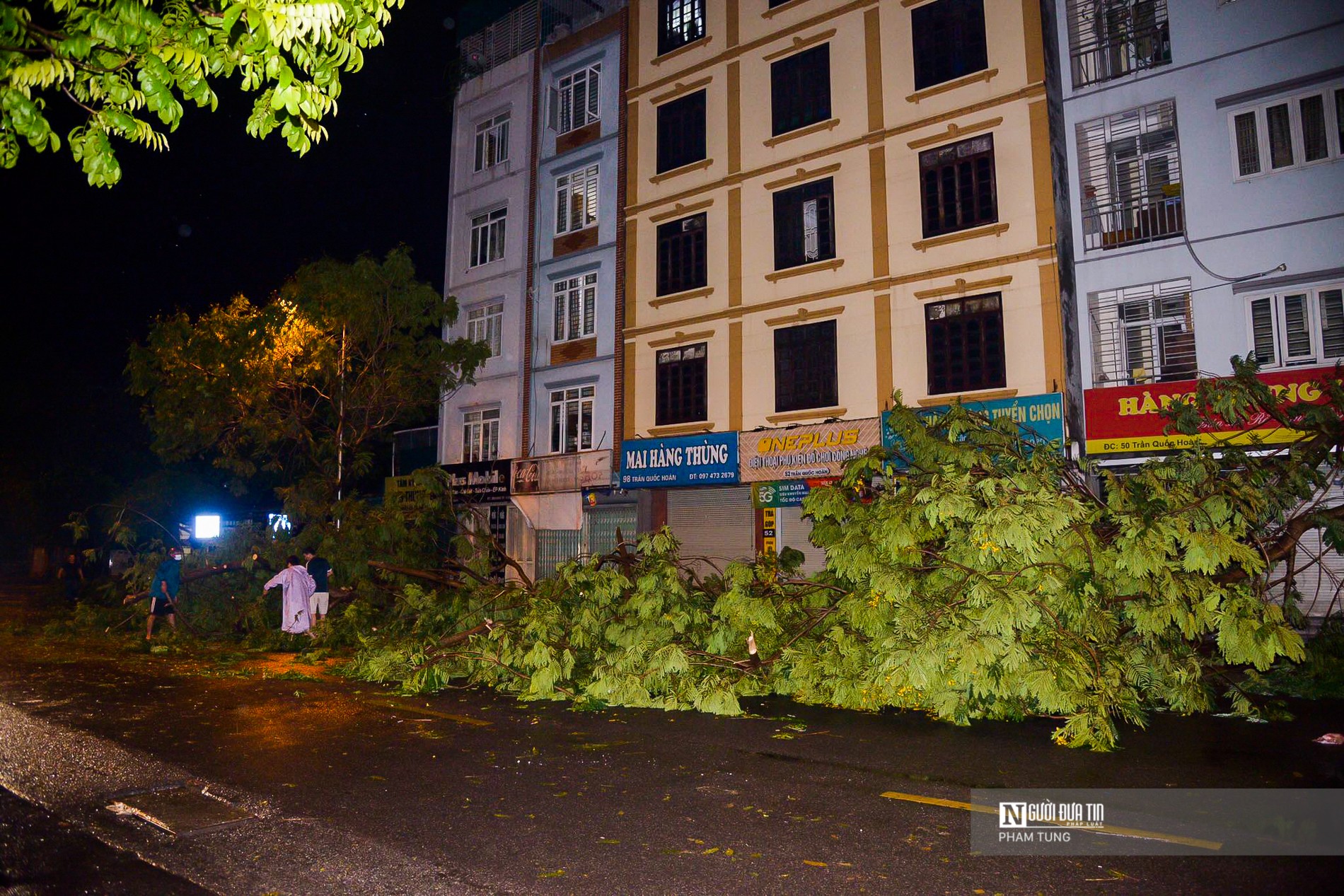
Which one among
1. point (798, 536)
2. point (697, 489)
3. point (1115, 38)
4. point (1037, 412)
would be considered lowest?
point (798, 536)

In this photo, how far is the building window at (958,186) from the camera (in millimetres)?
16969

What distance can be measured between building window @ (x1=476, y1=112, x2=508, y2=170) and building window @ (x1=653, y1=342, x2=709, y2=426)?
8.82m

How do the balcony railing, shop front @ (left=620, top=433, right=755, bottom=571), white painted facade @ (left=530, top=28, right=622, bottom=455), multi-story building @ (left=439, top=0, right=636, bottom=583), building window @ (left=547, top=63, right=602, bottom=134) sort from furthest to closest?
building window @ (left=547, top=63, right=602, bottom=134) < multi-story building @ (left=439, top=0, right=636, bottom=583) < white painted facade @ (left=530, top=28, right=622, bottom=455) < shop front @ (left=620, top=433, right=755, bottom=571) < the balcony railing

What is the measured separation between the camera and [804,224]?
19.6m

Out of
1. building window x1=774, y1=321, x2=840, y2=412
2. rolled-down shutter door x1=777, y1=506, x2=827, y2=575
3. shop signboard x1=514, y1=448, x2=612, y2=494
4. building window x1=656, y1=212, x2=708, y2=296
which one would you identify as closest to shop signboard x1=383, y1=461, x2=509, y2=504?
Result: shop signboard x1=514, y1=448, x2=612, y2=494

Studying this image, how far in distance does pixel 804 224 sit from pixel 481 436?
37.4 feet

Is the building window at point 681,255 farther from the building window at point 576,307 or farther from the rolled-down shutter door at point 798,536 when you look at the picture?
the rolled-down shutter door at point 798,536

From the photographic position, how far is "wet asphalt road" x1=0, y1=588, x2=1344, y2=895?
4629mm

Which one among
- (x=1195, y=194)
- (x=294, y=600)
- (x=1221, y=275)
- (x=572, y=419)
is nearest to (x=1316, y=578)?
(x=1221, y=275)

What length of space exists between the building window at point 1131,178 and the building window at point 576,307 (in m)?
12.1

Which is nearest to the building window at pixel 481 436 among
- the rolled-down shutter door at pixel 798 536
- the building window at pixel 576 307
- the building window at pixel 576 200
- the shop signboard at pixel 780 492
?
the building window at pixel 576 307

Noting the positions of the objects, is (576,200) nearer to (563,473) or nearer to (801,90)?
(801,90)

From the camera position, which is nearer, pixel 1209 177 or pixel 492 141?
pixel 1209 177

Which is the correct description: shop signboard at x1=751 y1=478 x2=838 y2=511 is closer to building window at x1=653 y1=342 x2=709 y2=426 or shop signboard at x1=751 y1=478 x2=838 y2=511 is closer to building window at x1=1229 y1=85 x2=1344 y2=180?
building window at x1=653 y1=342 x2=709 y2=426
